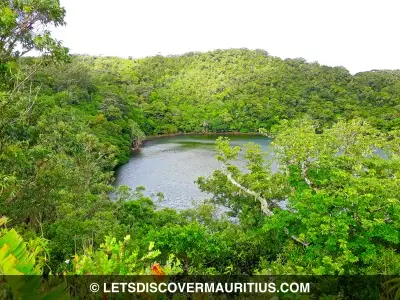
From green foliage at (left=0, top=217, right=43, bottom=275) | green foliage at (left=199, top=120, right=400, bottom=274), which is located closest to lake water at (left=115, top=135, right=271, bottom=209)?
green foliage at (left=199, top=120, right=400, bottom=274)

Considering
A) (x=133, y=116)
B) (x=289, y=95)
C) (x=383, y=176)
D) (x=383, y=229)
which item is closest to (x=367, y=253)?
(x=383, y=229)

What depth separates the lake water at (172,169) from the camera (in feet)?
77.9

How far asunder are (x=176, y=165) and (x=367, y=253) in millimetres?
24947

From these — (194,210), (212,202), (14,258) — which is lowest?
(194,210)

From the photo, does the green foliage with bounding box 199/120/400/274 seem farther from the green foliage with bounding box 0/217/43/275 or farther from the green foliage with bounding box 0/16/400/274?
the green foliage with bounding box 0/217/43/275

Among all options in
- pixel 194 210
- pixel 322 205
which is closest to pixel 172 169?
pixel 194 210

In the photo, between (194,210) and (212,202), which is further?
(194,210)

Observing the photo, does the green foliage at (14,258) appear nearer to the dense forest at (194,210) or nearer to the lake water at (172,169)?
the dense forest at (194,210)

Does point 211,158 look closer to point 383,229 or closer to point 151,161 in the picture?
point 151,161

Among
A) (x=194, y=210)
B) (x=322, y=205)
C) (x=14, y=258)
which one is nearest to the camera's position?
(x=14, y=258)

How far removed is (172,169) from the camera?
30.8 m

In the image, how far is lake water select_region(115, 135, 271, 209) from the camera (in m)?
23.7

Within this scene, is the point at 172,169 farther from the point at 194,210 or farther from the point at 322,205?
the point at 322,205

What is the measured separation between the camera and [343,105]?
177ft
